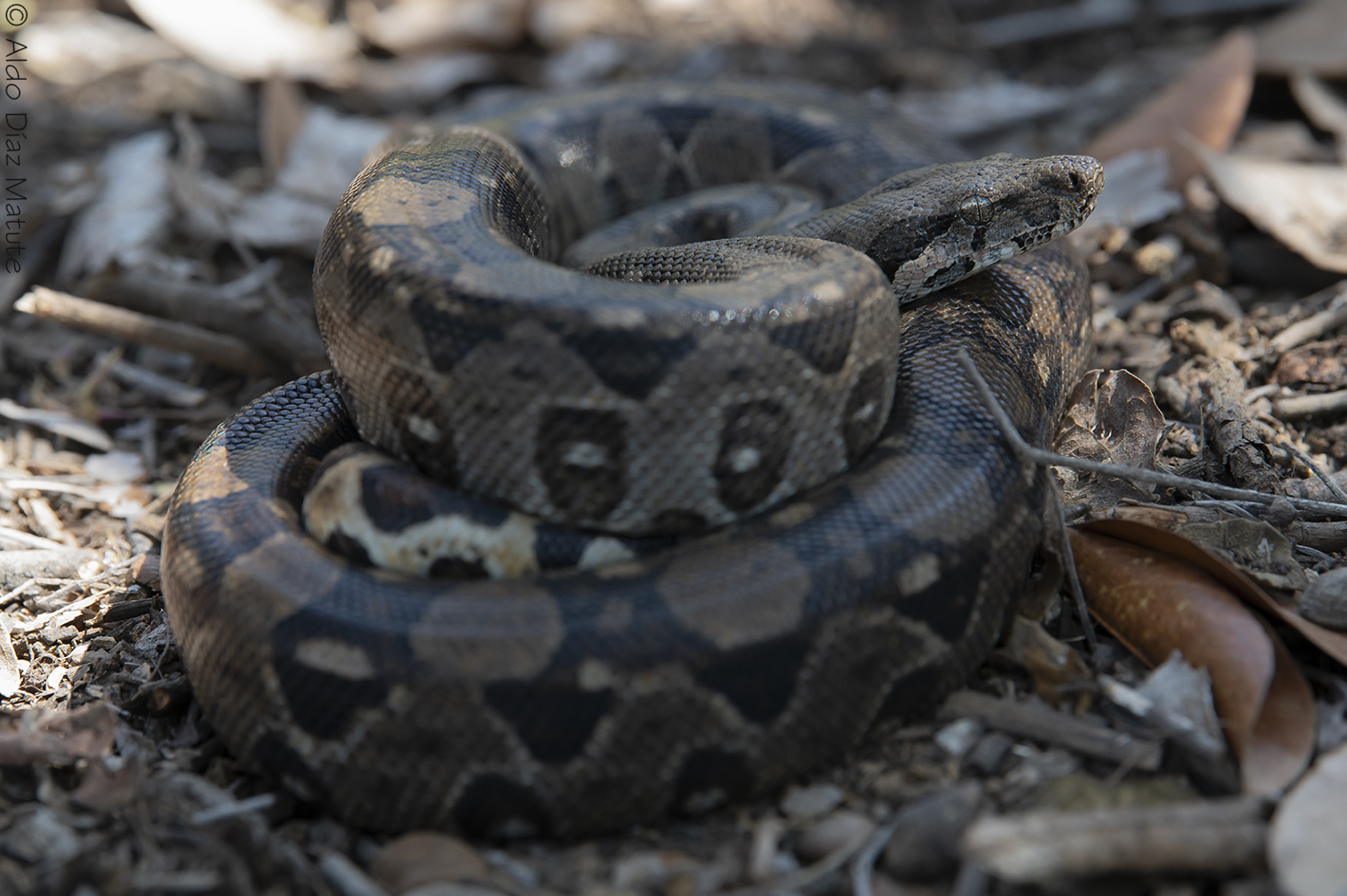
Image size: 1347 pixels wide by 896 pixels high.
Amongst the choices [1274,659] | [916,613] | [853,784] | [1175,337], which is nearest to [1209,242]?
Answer: [1175,337]

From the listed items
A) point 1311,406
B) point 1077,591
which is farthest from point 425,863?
point 1311,406

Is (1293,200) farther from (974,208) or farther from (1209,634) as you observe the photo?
(1209,634)

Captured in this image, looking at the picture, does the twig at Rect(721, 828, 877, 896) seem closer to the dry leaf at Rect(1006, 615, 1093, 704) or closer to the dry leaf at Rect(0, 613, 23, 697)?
the dry leaf at Rect(1006, 615, 1093, 704)

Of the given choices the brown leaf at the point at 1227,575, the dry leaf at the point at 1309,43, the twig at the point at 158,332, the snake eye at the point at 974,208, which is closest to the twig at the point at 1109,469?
the brown leaf at the point at 1227,575

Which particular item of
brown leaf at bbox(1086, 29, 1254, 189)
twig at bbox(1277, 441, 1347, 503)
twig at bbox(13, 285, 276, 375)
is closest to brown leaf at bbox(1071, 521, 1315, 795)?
twig at bbox(1277, 441, 1347, 503)

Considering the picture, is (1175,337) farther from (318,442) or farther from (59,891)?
(59,891)
